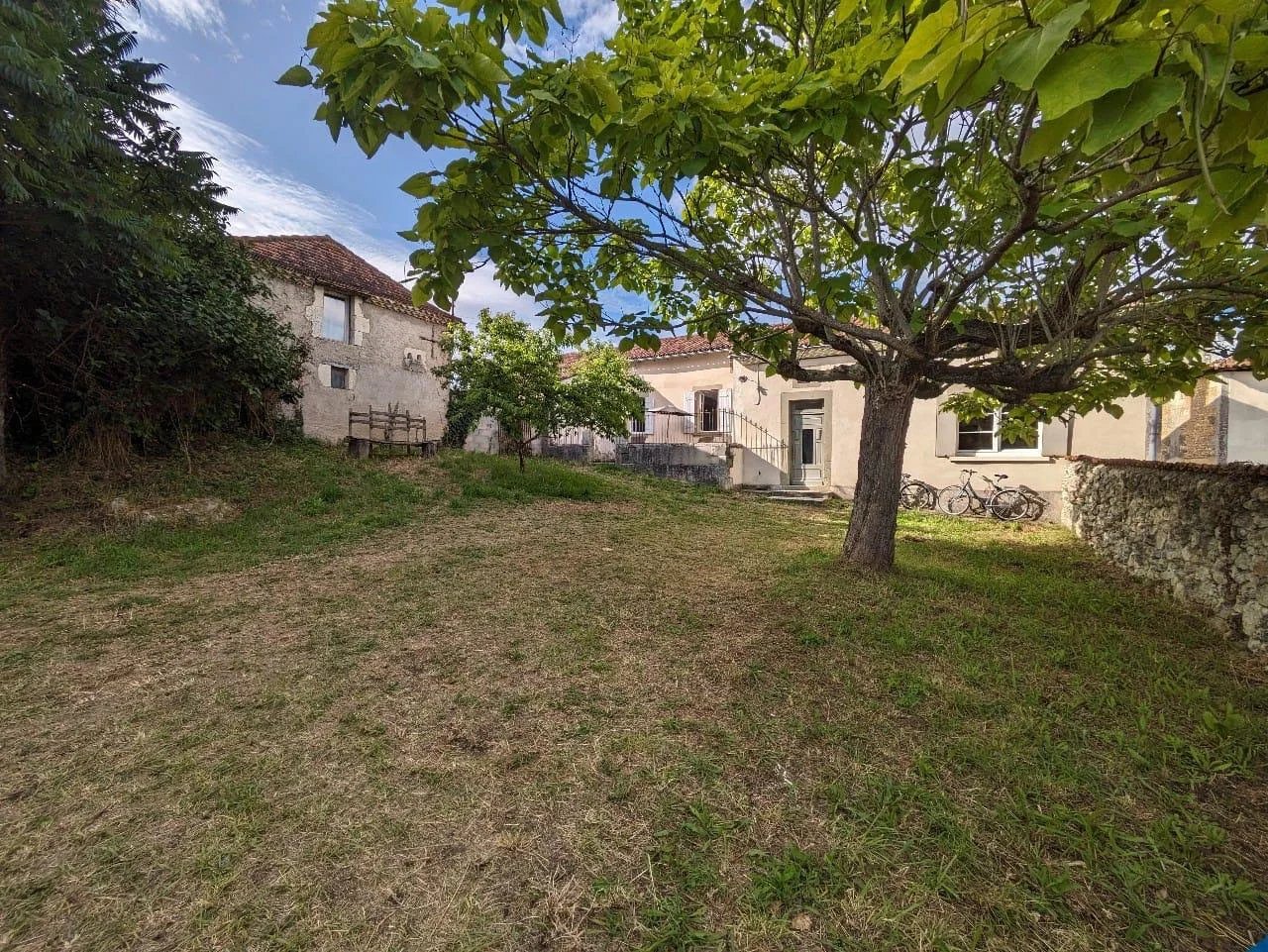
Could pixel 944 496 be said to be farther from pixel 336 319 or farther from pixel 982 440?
pixel 336 319

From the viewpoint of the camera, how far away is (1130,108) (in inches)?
40.5

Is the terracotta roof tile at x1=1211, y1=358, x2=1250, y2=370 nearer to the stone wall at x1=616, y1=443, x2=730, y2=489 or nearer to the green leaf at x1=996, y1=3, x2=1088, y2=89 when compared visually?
the green leaf at x1=996, y1=3, x2=1088, y2=89

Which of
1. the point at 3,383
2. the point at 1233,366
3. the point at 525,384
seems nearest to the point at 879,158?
the point at 525,384

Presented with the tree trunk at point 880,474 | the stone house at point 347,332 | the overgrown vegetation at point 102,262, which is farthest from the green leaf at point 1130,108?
the stone house at point 347,332

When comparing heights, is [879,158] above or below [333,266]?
below

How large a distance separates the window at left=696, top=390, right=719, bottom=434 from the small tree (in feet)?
20.7

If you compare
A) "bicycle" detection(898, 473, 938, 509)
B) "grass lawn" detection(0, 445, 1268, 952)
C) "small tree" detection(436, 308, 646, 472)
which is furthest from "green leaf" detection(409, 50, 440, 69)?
"bicycle" detection(898, 473, 938, 509)

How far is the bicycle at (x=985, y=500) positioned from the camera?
10117 mm

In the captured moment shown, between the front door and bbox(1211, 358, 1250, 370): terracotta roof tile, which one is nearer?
bbox(1211, 358, 1250, 370): terracotta roof tile

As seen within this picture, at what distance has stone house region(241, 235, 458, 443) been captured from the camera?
12.0 metres

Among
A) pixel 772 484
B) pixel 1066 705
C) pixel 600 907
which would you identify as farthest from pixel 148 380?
pixel 772 484

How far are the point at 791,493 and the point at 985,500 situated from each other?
402 cm

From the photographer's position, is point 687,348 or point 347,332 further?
point 687,348

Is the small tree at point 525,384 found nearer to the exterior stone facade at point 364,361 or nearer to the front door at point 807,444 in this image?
the exterior stone facade at point 364,361
